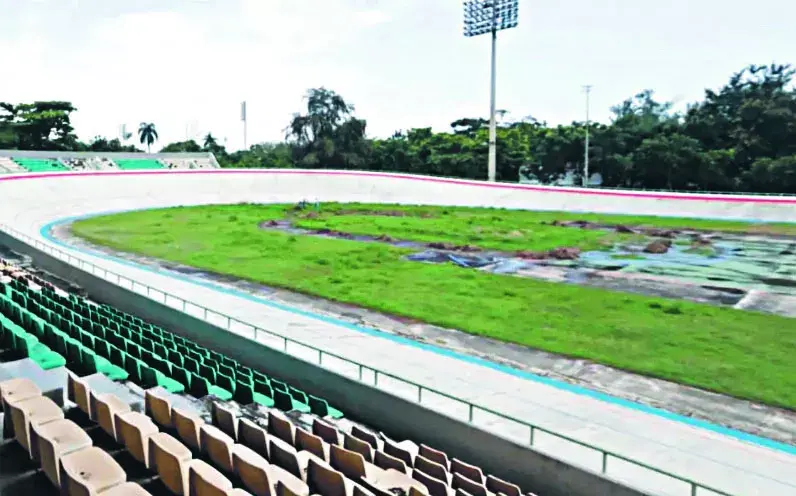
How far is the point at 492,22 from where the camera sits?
210 ft

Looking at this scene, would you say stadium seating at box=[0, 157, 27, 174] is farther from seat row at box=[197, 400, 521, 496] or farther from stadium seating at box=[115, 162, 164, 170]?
seat row at box=[197, 400, 521, 496]

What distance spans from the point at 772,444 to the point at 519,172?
222 ft

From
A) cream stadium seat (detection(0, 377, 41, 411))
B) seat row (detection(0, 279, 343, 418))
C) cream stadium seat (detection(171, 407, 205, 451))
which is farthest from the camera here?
seat row (detection(0, 279, 343, 418))

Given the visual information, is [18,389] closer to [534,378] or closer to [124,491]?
[124,491]

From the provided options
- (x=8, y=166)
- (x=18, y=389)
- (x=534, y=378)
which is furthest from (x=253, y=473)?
(x=8, y=166)

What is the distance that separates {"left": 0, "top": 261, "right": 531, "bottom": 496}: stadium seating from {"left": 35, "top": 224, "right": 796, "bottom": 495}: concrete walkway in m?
1.92

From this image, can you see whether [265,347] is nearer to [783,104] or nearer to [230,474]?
[230,474]

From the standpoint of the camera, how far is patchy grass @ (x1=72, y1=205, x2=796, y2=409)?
14.9 m

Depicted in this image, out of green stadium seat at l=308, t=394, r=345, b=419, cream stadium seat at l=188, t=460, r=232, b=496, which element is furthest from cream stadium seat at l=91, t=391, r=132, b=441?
green stadium seat at l=308, t=394, r=345, b=419

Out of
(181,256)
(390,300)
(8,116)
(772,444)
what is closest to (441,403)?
(772,444)

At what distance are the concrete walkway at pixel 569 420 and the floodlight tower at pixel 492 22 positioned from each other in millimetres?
48787

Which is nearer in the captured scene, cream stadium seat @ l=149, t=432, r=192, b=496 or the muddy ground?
cream stadium seat @ l=149, t=432, r=192, b=496

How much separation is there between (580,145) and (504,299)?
53385 mm

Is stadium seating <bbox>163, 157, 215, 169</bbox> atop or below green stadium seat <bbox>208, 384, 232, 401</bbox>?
atop
